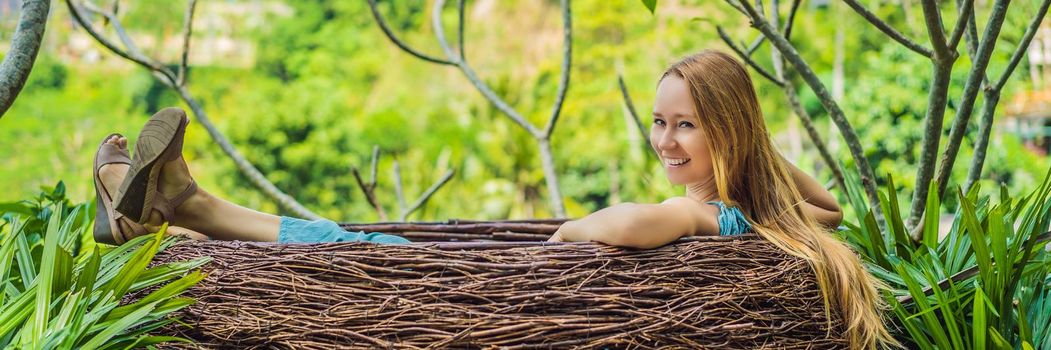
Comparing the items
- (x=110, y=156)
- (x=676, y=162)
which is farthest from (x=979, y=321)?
(x=110, y=156)

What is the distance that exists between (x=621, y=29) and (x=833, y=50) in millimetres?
4431

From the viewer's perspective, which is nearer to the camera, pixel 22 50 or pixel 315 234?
pixel 22 50

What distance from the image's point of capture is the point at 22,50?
1722mm

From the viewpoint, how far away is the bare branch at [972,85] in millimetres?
1895

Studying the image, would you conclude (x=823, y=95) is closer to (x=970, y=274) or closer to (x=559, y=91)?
(x=970, y=274)

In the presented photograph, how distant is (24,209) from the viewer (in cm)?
237

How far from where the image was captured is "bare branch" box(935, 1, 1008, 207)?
189 centimetres

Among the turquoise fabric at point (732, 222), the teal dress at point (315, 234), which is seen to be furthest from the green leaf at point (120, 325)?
the turquoise fabric at point (732, 222)

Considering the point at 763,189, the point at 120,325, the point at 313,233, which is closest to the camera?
the point at 120,325

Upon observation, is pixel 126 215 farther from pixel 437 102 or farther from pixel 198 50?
pixel 198 50

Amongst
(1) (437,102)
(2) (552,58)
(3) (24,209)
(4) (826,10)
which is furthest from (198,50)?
(3) (24,209)

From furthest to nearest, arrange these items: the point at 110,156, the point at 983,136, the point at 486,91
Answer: the point at 486,91 → the point at 983,136 → the point at 110,156

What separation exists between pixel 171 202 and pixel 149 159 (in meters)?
0.15

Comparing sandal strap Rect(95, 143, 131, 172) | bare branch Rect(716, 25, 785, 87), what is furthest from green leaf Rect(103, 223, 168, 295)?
bare branch Rect(716, 25, 785, 87)
